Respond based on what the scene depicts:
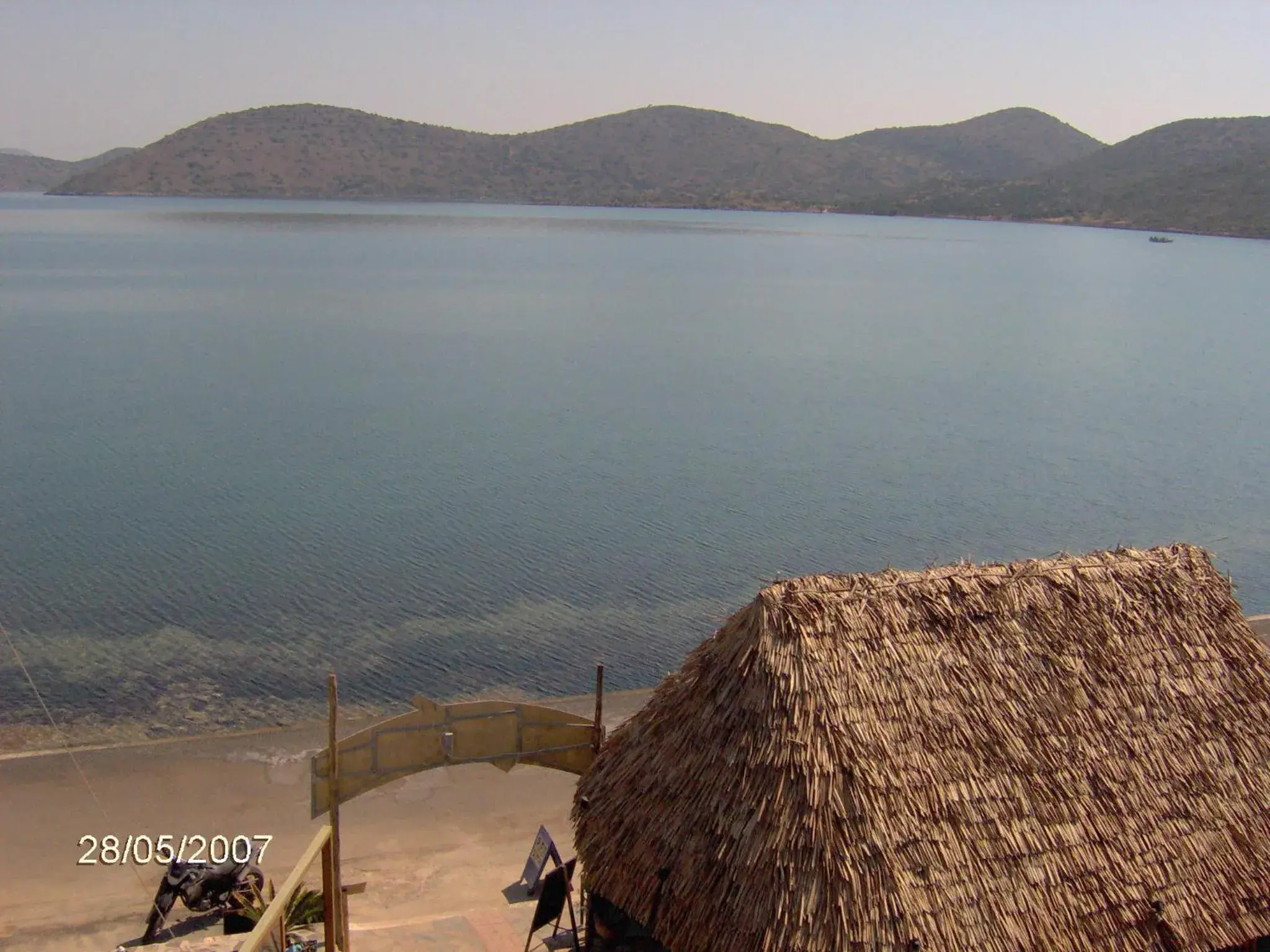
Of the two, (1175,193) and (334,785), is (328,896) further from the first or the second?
(1175,193)

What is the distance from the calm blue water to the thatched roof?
10405 mm

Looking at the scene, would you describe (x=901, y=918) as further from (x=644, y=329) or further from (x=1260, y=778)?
(x=644, y=329)

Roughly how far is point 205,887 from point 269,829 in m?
2.80

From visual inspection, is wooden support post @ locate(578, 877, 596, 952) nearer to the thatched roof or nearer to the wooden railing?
the thatched roof

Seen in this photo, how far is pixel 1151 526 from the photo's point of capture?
28359 millimetres

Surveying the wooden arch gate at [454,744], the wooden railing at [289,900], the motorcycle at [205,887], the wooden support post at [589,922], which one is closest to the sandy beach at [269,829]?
the motorcycle at [205,887]

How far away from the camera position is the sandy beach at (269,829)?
1103 cm

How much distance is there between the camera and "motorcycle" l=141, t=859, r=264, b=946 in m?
10.8

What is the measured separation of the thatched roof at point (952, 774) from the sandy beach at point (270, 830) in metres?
2.79

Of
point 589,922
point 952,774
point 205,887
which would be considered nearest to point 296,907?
point 205,887

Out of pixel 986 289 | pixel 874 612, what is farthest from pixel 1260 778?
pixel 986 289

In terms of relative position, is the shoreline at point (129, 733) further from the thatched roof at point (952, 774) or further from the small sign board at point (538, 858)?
the thatched roof at point (952, 774)

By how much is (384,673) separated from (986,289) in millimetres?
74158

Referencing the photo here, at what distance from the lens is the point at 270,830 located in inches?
538
